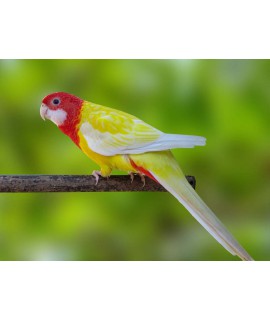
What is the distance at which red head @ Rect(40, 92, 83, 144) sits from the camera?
221 centimetres

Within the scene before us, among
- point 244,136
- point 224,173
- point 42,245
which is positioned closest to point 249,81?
point 244,136

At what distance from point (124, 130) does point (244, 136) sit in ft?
1.58

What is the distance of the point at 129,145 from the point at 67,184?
26cm

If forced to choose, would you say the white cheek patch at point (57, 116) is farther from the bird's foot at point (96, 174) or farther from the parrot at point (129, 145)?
the bird's foot at point (96, 174)

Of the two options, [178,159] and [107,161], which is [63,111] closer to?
[107,161]

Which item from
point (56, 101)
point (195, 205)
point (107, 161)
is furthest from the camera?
point (56, 101)

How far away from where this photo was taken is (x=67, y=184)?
6.93 ft

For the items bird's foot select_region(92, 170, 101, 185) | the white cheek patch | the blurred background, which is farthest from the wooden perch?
the white cheek patch

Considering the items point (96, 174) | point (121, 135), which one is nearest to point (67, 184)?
point (96, 174)

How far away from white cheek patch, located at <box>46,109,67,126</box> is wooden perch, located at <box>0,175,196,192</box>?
0.22 m

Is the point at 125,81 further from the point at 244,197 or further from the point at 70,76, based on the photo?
the point at 244,197

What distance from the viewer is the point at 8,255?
7.50 ft

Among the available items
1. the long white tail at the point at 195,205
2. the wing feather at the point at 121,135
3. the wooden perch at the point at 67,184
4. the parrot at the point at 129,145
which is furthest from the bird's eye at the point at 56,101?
the long white tail at the point at 195,205

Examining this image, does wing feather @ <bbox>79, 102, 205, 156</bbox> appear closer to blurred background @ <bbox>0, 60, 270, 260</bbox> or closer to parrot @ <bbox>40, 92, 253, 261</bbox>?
parrot @ <bbox>40, 92, 253, 261</bbox>
